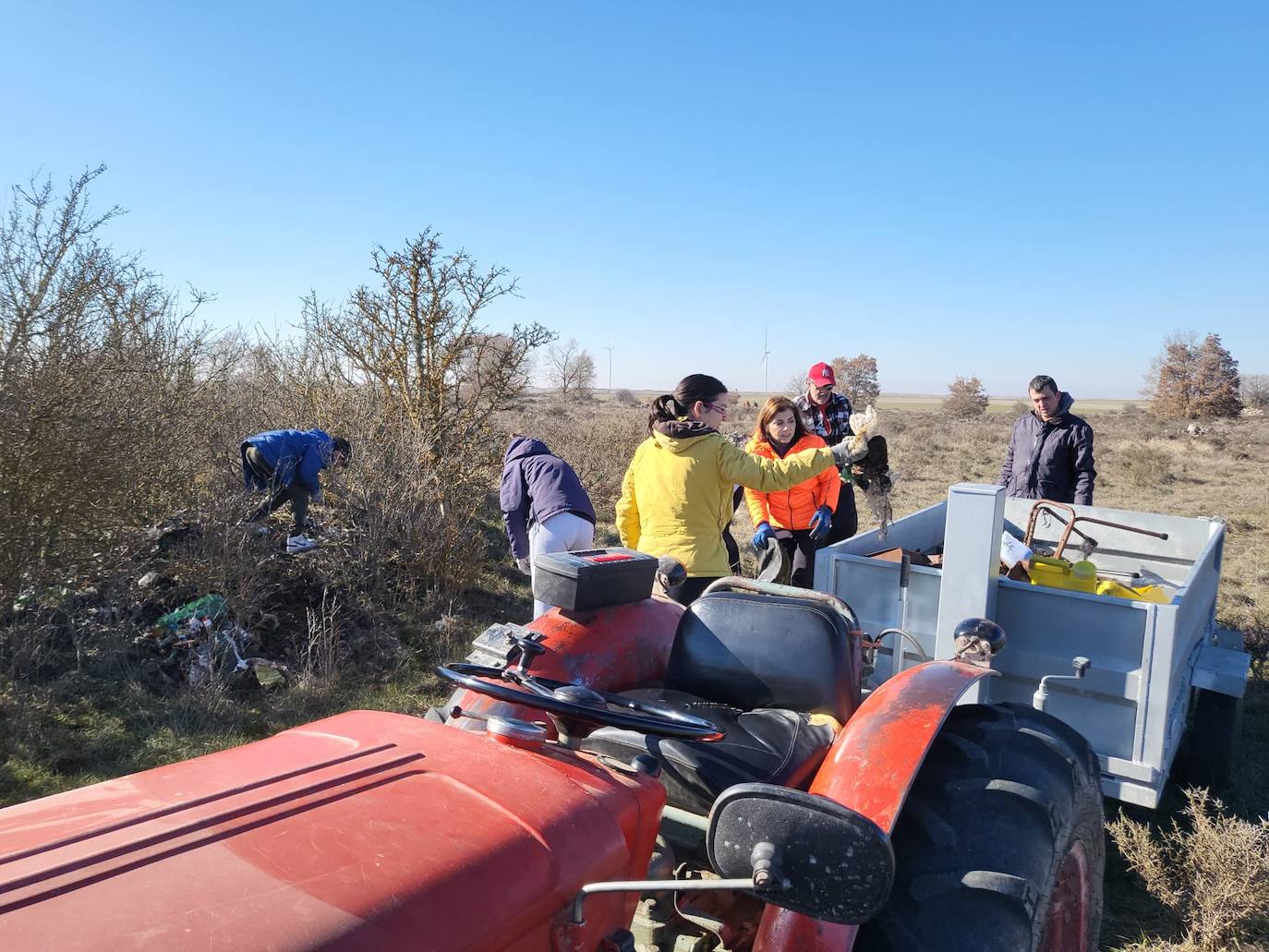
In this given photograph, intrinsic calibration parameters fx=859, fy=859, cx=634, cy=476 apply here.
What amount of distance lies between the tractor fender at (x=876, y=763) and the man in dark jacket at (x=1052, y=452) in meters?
3.92

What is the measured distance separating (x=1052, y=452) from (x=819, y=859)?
5.24 meters

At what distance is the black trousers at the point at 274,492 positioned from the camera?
707cm

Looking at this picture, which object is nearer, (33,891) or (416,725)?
(33,891)

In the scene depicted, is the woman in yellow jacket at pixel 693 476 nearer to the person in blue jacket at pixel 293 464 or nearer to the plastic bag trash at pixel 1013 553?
the plastic bag trash at pixel 1013 553

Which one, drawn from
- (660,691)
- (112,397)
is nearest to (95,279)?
(112,397)

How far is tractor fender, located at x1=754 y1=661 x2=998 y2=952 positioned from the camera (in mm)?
1688

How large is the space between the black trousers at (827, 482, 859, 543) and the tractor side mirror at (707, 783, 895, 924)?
14.4 feet

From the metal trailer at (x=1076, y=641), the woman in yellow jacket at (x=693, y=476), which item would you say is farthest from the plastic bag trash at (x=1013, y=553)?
the woman in yellow jacket at (x=693, y=476)

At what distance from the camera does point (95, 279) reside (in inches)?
225

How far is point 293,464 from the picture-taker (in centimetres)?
715

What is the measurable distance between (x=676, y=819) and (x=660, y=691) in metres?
0.61

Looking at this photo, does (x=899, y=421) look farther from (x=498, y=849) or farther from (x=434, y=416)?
(x=498, y=849)

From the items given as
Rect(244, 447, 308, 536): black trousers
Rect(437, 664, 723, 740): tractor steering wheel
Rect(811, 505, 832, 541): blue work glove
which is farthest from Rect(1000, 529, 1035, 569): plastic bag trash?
Rect(244, 447, 308, 536): black trousers

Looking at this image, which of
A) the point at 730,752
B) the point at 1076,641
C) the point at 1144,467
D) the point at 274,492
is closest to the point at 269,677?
the point at 274,492
